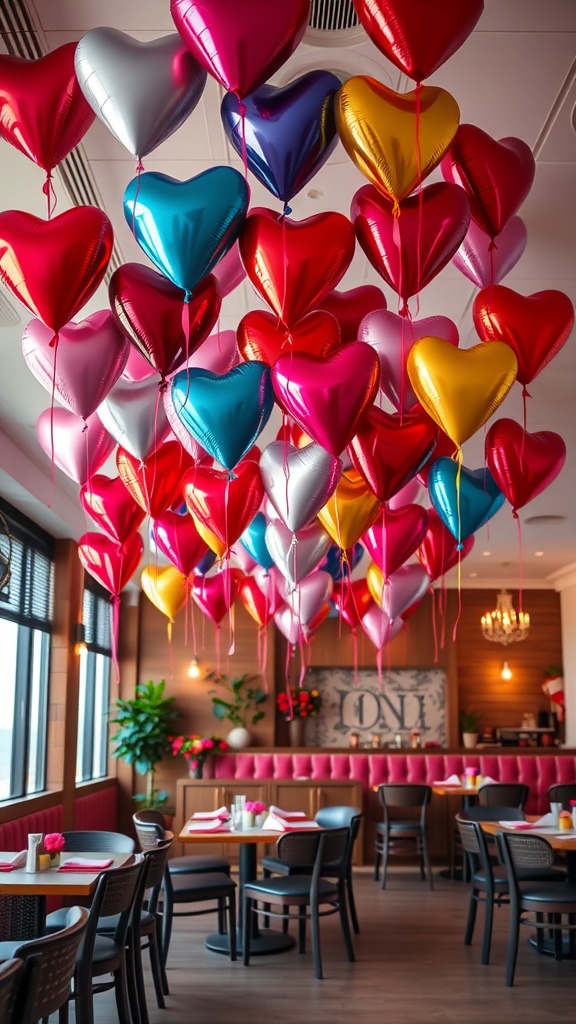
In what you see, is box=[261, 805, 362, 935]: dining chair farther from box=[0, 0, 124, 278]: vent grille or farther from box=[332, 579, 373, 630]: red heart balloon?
box=[0, 0, 124, 278]: vent grille

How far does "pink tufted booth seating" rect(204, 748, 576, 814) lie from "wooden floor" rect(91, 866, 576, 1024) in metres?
2.65

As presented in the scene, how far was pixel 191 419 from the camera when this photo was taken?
10.2 feet

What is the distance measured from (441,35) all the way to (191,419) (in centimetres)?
139

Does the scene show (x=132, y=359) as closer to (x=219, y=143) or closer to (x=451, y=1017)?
(x=219, y=143)

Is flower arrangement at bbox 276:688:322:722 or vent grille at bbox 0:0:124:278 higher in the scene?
vent grille at bbox 0:0:124:278

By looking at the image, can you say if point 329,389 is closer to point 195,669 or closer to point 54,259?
point 54,259

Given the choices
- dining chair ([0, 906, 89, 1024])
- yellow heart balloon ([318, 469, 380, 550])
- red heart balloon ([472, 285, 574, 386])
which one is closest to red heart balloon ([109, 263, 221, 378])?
red heart balloon ([472, 285, 574, 386])

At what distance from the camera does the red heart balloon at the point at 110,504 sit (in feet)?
14.1

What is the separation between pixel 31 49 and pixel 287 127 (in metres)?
0.93

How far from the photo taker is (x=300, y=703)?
1139 cm

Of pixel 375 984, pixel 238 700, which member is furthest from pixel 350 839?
pixel 238 700

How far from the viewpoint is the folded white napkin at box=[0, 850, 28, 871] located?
4516 millimetres

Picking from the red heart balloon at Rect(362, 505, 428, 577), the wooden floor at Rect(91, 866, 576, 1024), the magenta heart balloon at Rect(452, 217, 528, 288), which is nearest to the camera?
the magenta heart balloon at Rect(452, 217, 528, 288)

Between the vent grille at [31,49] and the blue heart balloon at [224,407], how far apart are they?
88 centimetres
